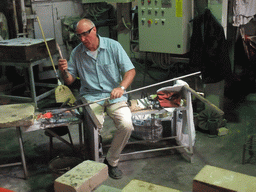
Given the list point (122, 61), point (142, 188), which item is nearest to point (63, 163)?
point (122, 61)

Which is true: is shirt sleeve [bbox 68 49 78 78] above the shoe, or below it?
above

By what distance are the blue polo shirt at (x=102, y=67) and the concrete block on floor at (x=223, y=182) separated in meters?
1.94

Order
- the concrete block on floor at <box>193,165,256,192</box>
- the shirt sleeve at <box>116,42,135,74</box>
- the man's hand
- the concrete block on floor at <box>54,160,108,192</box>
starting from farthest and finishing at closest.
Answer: the shirt sleeve at <box>116,42,135,74</box>, the man's hand, the concrete block on floor at <box>54,160,108,192</box>, the concrete block on floor at <box>193,165,256,192</box>

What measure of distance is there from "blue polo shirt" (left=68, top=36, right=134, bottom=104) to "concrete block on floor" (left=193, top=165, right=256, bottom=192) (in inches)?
76.3

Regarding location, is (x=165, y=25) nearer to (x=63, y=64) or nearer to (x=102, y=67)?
(x=102, y=67)

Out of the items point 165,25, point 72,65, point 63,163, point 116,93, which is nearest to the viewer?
point 116,93

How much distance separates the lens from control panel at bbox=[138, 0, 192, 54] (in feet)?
13.5

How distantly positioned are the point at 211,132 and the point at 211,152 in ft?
1.33

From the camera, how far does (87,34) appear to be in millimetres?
3008

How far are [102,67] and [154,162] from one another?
1.10m

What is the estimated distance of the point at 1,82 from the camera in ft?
17.9

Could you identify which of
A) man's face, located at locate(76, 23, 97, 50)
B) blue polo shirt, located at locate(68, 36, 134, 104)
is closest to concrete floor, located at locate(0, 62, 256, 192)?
blue polo shirt, located at locate(68, 36, 134, 104)

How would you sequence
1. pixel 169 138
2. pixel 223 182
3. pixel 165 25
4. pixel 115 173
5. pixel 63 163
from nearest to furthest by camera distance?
pixel 223 182 < pixel 115 173 < pixel 63 163 < pixel 169 138 < pixel 165 25

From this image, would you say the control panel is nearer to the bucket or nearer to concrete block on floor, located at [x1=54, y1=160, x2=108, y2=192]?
the bucket
